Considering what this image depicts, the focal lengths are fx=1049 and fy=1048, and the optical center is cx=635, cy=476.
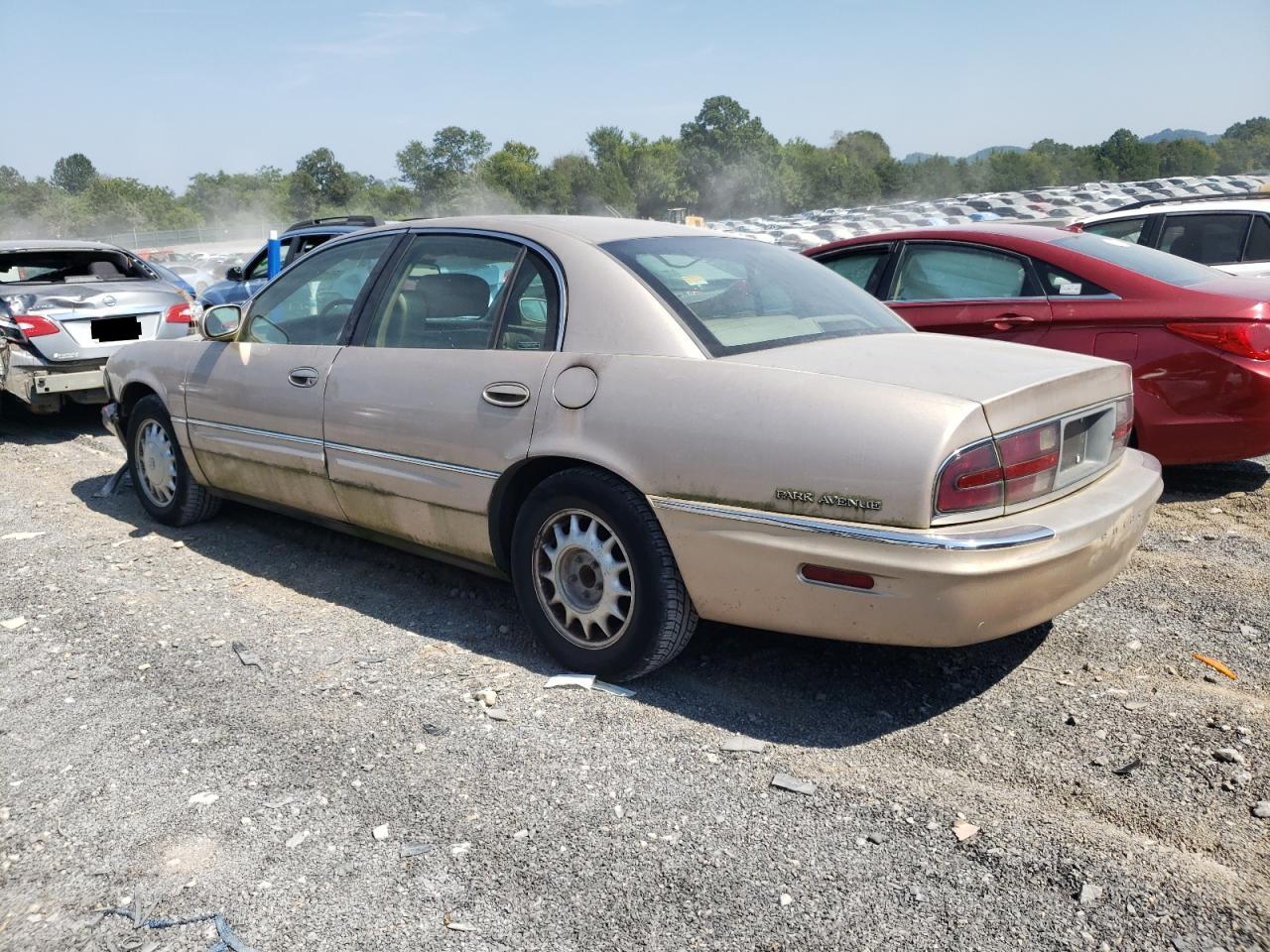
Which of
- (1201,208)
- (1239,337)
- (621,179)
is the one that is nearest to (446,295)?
(1239,337)

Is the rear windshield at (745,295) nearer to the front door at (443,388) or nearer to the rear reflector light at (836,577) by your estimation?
the front door at (443,388)

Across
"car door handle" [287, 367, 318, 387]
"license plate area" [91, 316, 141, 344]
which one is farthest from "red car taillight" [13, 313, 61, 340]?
"car door handle" [287, 367, 318, 387]

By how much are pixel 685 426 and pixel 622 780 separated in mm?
1070

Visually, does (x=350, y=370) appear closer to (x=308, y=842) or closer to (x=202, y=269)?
(x=308, y=842)

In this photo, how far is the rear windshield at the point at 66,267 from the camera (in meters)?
8.70

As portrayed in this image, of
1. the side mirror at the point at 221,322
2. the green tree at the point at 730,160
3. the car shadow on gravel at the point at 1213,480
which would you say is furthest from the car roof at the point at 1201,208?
the green tree at the point at 730,160

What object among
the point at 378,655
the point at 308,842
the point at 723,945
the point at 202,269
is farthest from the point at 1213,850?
the point at 202,269

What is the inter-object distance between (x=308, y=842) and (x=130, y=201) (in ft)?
261

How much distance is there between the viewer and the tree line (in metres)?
63.5

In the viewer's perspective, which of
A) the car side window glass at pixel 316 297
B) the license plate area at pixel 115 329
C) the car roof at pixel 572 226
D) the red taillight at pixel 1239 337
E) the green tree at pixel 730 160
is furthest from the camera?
the green tree at pixel 730 160

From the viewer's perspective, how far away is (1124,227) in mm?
8500

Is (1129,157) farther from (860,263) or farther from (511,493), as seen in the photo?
(511,493)

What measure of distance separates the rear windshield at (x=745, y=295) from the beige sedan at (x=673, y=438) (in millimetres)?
13

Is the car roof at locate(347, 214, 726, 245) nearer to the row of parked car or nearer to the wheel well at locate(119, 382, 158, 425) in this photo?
the row of parked car
